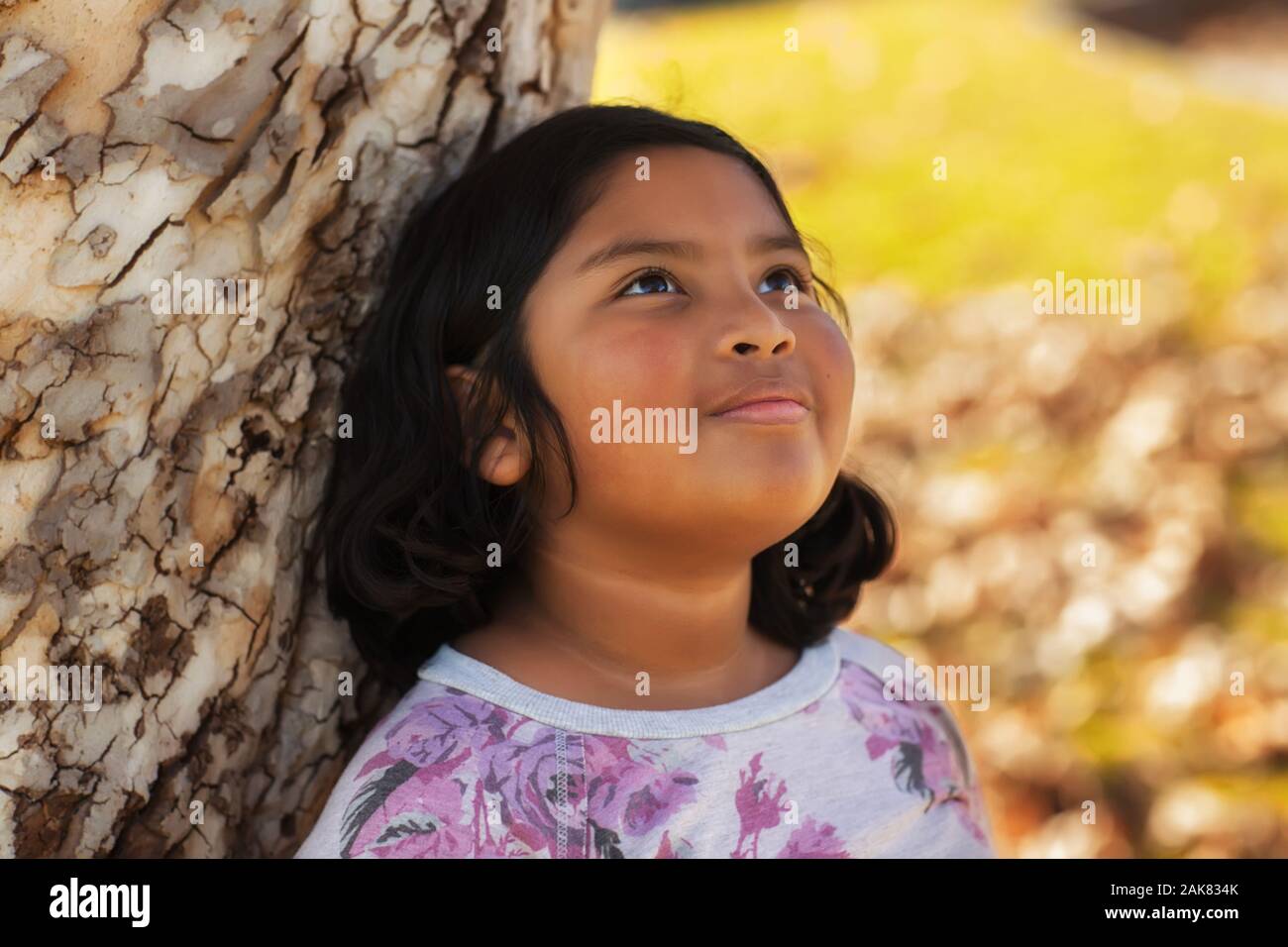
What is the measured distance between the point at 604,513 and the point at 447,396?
26 cm

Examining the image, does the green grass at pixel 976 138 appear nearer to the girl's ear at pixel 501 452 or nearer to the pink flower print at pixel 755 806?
the girl's ear at pixel 501 452

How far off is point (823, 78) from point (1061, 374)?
2632 mm

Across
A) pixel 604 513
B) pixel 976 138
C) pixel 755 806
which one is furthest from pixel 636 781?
pixel 976 138

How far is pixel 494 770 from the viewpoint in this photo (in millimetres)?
1576

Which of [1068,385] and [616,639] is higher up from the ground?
[616,639]

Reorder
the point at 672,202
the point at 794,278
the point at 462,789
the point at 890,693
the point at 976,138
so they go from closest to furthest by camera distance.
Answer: the point at 462,789 → the point at 672,202 → the point at 794,278 → the point at 890,693 → the point at 976,138

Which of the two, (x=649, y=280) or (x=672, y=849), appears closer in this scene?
(x=672, y=849)

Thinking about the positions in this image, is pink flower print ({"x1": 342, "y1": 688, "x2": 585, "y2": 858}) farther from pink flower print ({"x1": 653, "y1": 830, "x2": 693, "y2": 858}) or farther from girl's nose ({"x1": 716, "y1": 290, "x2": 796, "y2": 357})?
girl's nose ({"x1": 716, "y1": 290, "x2": 796, "y2": 357})

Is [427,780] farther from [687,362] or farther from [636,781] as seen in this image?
[687,362]

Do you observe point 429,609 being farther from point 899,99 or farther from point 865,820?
point 899,99

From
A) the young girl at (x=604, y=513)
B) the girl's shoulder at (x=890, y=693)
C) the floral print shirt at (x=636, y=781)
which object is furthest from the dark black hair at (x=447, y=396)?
the girl's shoulder at (x=890, y=693)

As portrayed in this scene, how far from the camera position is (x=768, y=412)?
1.66 m

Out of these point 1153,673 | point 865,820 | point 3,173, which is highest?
point 3,173
